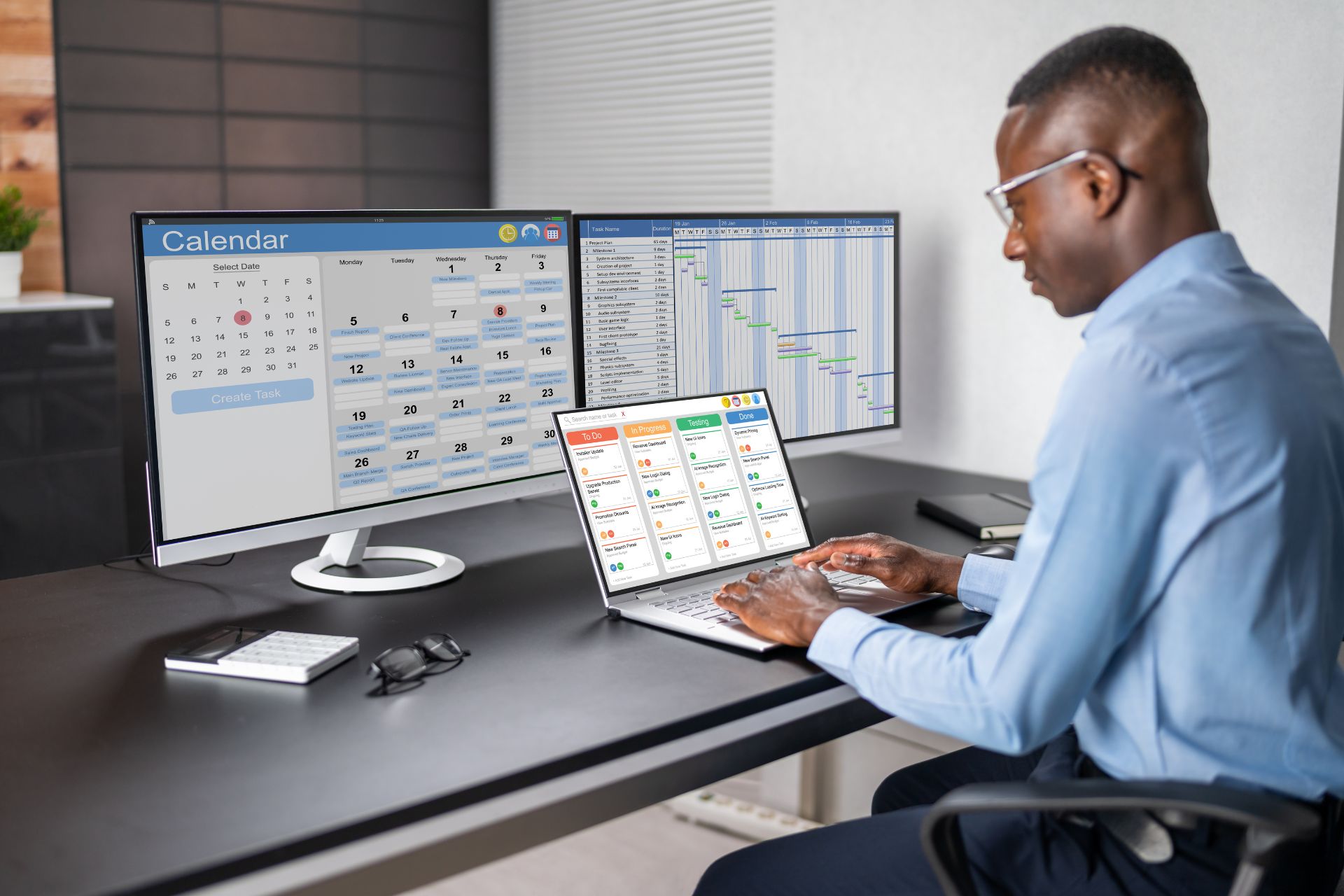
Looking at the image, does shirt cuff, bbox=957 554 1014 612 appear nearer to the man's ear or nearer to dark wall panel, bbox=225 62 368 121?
the man's ear

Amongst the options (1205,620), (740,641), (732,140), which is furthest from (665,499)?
(732,140)

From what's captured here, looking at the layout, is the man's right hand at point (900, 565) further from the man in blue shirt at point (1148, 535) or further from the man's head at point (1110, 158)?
the man's head at point (1110, 158)

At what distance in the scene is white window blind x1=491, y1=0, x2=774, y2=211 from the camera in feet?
10.2

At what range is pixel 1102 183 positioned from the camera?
3.98 ft

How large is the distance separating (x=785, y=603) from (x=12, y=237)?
297 centimetres

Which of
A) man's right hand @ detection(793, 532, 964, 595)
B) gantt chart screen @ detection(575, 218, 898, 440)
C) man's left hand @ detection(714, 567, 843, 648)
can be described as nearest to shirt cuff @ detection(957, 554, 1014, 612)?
man's right hand @ detection(793, 532, 964, 595)

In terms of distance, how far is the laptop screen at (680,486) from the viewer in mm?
1651

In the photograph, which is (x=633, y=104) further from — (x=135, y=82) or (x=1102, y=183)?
(x=1102, y=183)

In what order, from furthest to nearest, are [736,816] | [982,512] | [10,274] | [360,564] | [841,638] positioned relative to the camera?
1. [10,274]
2. [736,816]
3. [982,512]
4. [360,564]
5. [841,638]

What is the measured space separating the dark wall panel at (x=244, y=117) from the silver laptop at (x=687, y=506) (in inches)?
88.8

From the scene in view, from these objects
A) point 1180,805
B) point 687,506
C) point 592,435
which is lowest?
point 1180,805

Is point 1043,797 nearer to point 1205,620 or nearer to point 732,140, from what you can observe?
point 1205,620

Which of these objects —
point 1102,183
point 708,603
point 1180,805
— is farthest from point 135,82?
point 1180,805

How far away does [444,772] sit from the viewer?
1.17 m
